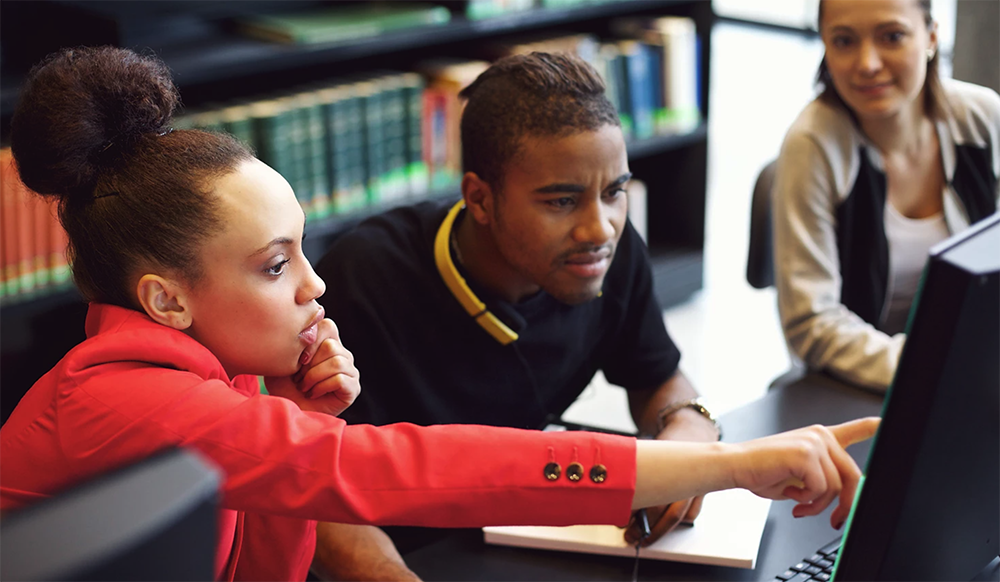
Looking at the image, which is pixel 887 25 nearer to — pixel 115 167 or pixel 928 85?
pixel 928 85

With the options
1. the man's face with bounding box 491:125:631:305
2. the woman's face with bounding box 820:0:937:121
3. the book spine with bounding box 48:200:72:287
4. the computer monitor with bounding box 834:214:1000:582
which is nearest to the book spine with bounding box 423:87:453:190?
the book spine with bounding box 48:200:72:287

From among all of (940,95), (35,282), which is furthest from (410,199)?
(940,95)

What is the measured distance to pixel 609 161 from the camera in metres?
1.40

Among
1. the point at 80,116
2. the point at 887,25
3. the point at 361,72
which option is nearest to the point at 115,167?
the point at 80,116

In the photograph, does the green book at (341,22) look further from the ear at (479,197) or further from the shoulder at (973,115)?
the shoulder at (973,115)

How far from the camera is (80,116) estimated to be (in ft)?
3.06

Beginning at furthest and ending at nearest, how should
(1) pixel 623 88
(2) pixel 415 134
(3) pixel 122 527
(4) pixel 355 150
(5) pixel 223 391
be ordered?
(1) pixel 623 88 → (2) pixel 415 134 → (4) pixel 355 150 → (5) pixel 223 391 → (3) pixel 122 527

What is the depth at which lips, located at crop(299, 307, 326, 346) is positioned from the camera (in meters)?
1.01

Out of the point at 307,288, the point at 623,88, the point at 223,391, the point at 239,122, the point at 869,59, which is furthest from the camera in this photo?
the point at 623,88

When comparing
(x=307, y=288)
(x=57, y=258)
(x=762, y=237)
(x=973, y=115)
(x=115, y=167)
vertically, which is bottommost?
(x=57, y=258)

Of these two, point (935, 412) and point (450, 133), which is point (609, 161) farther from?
point (450, 133)

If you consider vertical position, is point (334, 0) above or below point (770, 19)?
above

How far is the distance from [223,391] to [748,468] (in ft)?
1.49

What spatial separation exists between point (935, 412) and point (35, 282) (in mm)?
2226
